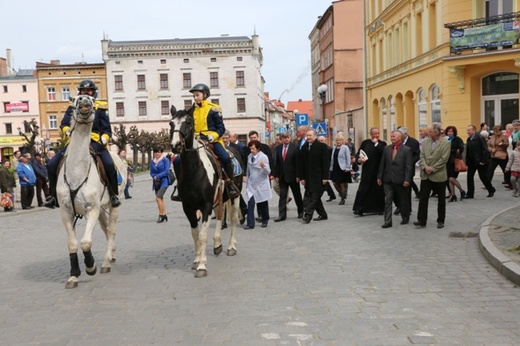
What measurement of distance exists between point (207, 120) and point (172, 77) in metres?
68.9

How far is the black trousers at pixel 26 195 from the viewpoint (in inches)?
809

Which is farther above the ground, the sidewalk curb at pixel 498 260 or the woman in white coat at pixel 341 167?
the woman in white coat at pixel 341 167

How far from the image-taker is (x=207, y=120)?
9102 millimetres

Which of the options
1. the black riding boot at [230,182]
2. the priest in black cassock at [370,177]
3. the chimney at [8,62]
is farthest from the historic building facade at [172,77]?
the black riding boot at [230,182]

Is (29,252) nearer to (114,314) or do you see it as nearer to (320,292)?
(114,314)

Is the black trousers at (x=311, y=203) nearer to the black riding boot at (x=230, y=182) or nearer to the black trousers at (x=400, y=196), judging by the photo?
the black trousers at (x=400, y=196)

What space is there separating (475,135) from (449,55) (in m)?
10.8

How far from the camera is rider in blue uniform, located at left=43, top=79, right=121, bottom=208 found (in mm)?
8203

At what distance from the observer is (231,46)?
248ft

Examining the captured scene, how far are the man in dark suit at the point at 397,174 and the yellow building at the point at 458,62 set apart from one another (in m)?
14.0

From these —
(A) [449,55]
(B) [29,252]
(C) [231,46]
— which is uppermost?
(C) [231,46]

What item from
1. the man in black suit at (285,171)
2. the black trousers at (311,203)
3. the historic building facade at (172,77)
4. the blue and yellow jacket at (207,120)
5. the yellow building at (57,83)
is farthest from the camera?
the yellow building at (57,83)

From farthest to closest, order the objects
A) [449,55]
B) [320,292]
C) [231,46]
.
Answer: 1. [231,46]
2. [449,55]
3. [320,292]

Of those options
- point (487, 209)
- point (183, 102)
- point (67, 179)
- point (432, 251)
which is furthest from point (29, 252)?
point (183, 102)
